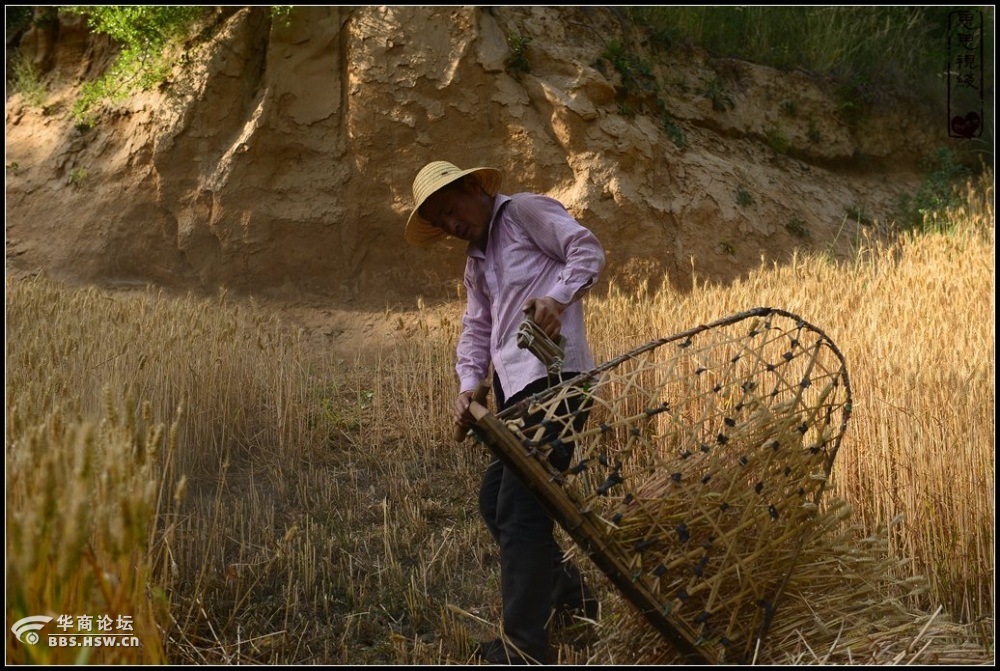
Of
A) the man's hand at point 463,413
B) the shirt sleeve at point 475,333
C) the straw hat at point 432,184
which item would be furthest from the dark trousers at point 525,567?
the straw hat at point 432,184

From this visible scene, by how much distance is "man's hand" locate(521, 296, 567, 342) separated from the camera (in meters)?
2.23

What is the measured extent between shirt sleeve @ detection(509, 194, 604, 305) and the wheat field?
3.11 ft

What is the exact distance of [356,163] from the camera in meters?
6.70

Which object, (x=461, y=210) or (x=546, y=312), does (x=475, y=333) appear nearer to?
(x=461, y=210)

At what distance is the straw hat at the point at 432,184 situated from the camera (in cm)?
255

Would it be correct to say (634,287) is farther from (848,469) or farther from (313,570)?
(313,570)

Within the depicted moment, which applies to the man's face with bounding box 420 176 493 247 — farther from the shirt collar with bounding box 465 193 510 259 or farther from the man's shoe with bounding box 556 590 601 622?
the man's shoe with bounding box 556 590 601 622

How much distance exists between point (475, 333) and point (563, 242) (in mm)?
506

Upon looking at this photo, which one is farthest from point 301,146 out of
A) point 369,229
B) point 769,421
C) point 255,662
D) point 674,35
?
point 769,421

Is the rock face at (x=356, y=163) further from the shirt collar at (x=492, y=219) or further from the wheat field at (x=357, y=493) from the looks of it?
the shirt collar at (x=492, y=219)

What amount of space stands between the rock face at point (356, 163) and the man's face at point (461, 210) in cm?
393

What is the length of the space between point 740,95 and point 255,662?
6.82 m

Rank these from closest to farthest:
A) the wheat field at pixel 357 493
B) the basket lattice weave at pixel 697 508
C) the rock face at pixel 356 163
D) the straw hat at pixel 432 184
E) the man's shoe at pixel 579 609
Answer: the wheat field at pixel 357 493
the basket lattice weave at pixel 697 508
the straw hat at pixel 432 184
the man's shoe at pixel 579 609
the rock face at pixel 356 163

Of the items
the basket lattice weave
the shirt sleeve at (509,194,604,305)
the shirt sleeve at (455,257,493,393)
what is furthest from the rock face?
the basket lattice weave
